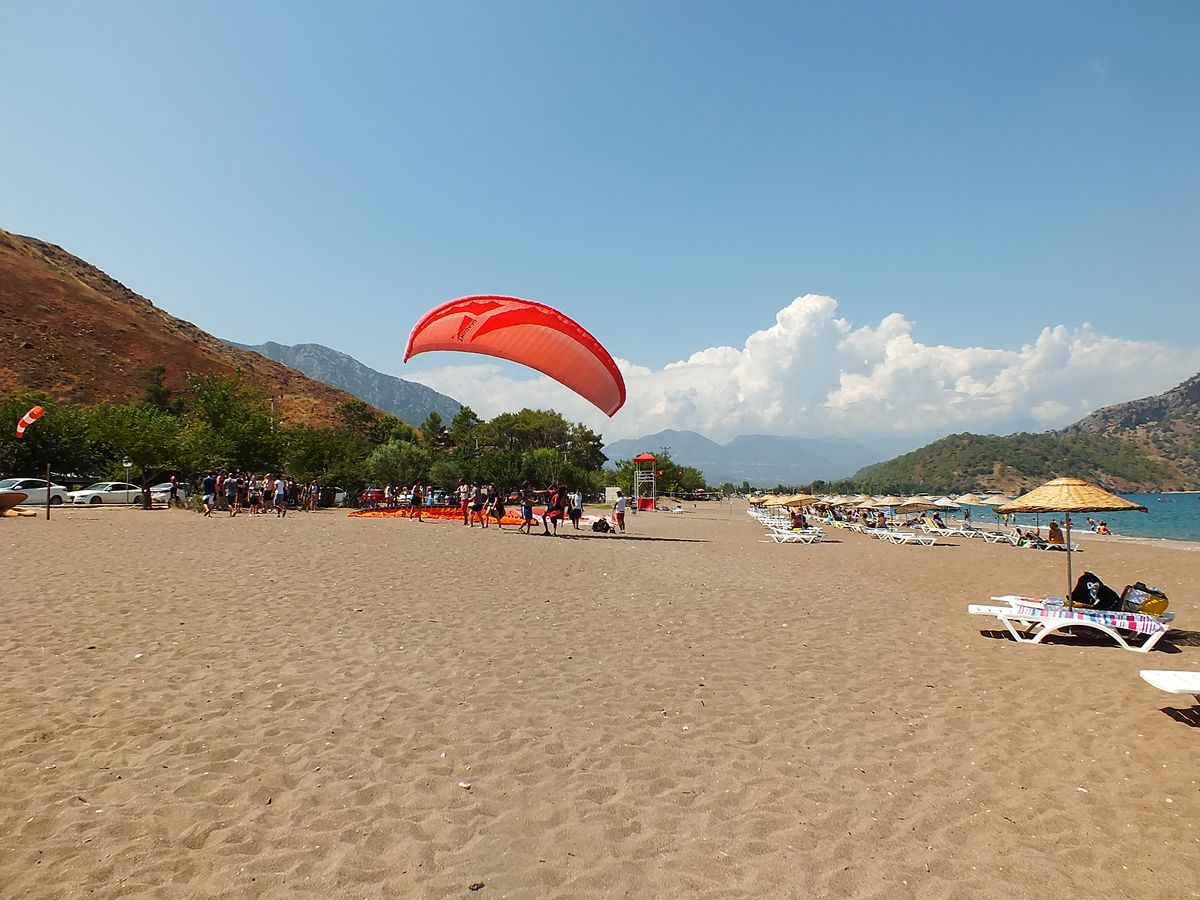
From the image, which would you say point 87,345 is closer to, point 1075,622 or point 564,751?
point 564,751

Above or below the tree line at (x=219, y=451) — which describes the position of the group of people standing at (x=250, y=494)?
below

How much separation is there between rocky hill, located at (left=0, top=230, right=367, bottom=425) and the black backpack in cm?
5670

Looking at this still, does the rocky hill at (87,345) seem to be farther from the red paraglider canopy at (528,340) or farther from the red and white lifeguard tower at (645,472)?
the red paraglider canopy at (528,340)

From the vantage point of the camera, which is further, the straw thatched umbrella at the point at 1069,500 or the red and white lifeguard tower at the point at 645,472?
the red and white lifeguard tower at the point at 645,472

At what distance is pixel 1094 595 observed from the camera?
9266mm

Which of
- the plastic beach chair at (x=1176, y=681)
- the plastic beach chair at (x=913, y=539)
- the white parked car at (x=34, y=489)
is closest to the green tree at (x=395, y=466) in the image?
the white parked car at (x=34, y=489)

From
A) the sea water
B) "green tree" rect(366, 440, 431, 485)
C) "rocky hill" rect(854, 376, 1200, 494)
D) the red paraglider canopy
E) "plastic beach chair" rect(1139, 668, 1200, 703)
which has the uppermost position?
"rocky hill" rect(854, 376, 1200, 494)

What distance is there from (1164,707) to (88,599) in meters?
12.5

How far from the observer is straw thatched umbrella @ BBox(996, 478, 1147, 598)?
8656mm

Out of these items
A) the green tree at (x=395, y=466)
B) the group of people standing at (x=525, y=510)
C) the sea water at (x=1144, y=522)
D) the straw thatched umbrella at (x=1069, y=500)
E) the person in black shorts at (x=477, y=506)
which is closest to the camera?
the straw thatched umbrella at (x=1069, y=500)

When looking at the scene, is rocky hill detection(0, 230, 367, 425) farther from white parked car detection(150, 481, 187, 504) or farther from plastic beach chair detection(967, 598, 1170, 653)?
plastic beach chair detection(967, 598, 1170, 653)

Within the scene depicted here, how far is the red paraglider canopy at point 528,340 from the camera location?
16.4 metres

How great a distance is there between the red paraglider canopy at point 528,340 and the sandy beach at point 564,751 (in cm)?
860

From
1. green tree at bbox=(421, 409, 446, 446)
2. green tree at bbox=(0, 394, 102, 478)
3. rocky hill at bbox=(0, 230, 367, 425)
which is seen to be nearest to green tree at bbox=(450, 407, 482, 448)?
green tree at bbox=(421, 409, 446, 446)
